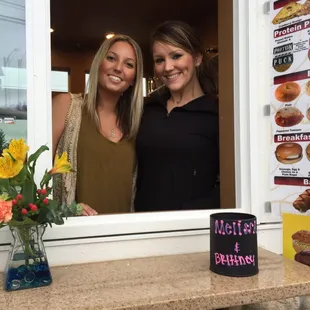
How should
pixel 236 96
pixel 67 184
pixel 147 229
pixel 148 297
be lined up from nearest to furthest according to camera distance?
pixel 148 297, pixel 147 229, pixel 236 96, pixel 67 184

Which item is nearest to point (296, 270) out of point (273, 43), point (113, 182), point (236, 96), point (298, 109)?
point (298, 109)

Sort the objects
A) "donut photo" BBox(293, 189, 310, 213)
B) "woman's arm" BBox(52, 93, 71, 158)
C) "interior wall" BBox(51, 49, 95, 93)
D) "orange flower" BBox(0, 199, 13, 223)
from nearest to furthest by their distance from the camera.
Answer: "orange flower" BBox(0, 199, 13, 223), "donut photo" BBox(293, 189, 310, 213), "woman's arm" BBox(52, 93, 71, 158), "interior wall" BBox(51, 49, 95, 93)

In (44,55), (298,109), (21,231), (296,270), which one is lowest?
(296,270)

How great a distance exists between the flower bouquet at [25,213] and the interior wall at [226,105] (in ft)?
1.83

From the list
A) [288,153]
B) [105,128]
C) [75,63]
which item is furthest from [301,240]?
[75,63]

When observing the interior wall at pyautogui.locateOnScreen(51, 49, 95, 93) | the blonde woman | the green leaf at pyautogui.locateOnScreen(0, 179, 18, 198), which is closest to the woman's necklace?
the blonde woman

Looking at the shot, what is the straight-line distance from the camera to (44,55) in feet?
3.02

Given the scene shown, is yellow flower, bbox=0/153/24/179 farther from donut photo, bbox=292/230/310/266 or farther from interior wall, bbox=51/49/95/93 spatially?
interior wall, bbox=51/49/95/93

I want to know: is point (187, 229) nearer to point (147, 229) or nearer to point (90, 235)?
point (147, 229)

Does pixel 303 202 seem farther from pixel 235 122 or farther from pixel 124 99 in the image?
pixel 124 99

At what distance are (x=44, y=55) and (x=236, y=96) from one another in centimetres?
56

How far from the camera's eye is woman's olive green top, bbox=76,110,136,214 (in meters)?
1.37

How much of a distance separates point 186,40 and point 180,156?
462mm

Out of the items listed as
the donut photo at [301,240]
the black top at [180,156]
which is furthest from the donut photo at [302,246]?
the black top at [180,156]
